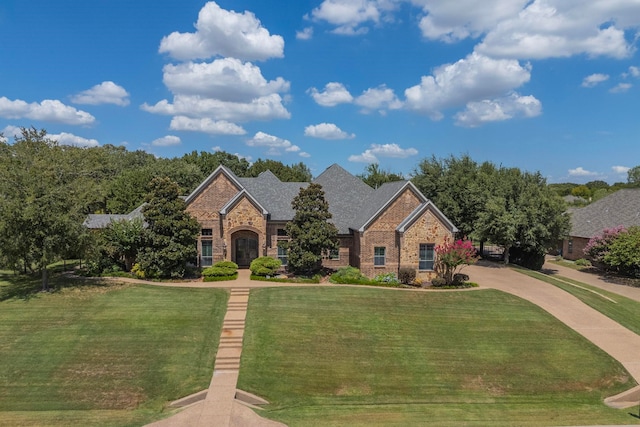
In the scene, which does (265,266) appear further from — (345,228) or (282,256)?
(345,228)

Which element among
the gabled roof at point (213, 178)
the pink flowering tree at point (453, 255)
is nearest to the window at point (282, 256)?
the gabled roof at point (213, 178)

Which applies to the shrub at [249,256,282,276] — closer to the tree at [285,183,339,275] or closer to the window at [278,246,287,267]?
the tree at [285,183,339,275]

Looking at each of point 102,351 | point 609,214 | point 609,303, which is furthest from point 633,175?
point 102,351

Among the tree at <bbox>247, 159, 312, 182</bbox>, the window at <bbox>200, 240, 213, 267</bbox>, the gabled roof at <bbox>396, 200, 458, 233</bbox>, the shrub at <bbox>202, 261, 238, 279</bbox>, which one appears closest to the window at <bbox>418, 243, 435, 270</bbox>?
the gabled roof at <bbox>396, 200, 458, 233</bbox>

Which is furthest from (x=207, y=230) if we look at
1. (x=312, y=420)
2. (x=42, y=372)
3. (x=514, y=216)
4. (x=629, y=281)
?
(x=629, y=281)

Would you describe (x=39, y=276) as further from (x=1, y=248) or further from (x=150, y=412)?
(x=150, y=412)
